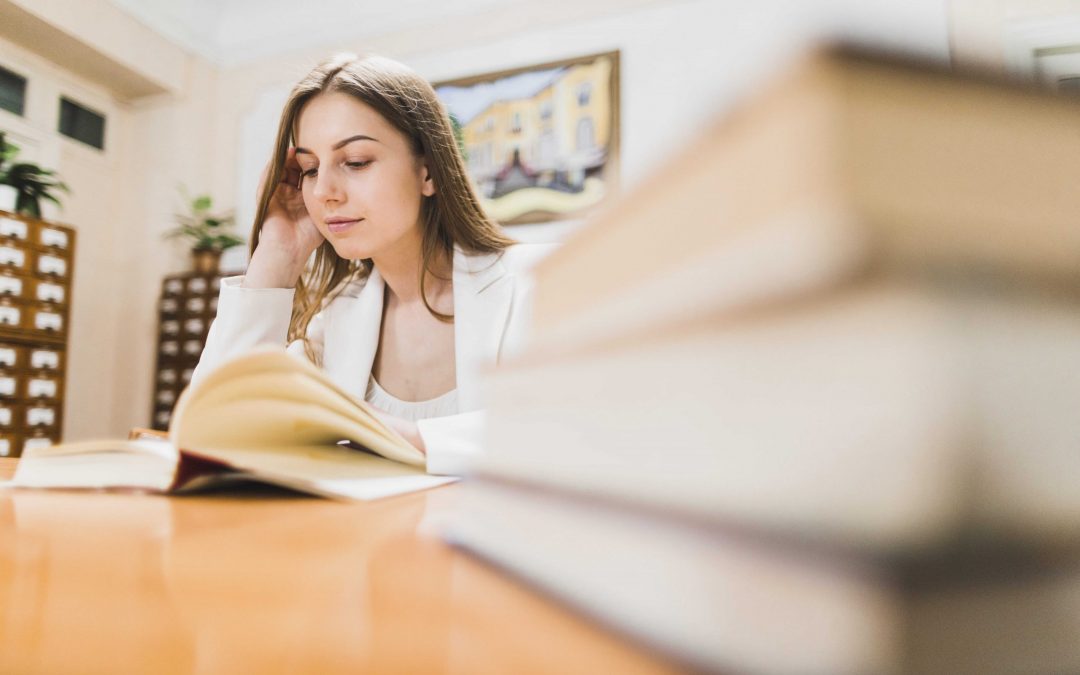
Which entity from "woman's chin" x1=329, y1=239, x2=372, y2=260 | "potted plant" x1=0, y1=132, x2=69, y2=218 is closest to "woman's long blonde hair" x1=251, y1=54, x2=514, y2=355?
"woman's chin" x1=329, y1=239, x2=372, y2=260

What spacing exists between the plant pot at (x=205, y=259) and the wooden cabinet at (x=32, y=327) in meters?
0.53

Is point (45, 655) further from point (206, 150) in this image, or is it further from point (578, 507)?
point (206, 150)

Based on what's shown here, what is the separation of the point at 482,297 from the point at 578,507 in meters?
0.95

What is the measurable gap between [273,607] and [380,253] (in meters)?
1.06

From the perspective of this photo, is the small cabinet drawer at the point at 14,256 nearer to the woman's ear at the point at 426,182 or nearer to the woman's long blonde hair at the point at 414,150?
the woman's long blonde hair at the point at 414,150

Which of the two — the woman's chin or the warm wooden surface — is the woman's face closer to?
the woman's chin

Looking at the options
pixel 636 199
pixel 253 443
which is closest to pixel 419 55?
pixel 253 443

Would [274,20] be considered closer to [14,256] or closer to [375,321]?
[14,256]

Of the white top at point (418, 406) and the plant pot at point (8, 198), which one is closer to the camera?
the white top at point (418, 406)

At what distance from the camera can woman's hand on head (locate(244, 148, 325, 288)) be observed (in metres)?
1.12

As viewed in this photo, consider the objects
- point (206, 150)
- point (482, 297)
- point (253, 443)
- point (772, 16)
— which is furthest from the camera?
point (206, 150)

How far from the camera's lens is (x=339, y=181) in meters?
1.09

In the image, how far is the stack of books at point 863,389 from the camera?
0.25 feet

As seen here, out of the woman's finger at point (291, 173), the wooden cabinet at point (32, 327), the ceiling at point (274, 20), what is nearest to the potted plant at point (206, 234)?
the wooden cabinet at point (32, 327)
